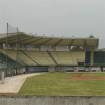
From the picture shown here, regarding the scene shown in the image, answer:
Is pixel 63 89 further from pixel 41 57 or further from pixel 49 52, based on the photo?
pixel 49 52

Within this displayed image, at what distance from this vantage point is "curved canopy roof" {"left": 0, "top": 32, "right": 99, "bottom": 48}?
6222 cm

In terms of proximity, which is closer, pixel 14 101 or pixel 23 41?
pixel 14 101

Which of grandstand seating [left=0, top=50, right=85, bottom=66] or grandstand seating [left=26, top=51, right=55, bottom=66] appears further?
grandstand seating [left=26, top=51, right=55, bottom=66]

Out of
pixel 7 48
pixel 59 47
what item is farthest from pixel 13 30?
pixel 59 47

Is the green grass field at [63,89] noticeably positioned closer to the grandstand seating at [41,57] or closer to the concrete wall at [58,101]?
the concrete wall at [58,101]

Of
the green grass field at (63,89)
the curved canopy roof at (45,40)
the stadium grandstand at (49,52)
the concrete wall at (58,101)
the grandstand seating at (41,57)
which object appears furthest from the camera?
the grandstand seating at (41,57)

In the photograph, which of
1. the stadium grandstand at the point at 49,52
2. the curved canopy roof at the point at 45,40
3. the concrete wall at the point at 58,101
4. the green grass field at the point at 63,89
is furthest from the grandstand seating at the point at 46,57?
the concrete wall at the point at 58,101

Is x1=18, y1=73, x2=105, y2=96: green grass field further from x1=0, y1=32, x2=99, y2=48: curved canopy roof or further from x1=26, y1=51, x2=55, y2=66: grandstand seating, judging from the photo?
x1=26, y1=51, x2=55, y2=66: grandstand seating

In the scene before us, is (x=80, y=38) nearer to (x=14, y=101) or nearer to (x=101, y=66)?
(x=101, y=66)

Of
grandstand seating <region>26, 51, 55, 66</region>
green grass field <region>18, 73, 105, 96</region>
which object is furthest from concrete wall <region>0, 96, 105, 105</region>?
grandstand seating <region>26, 51, 55, 66</region>

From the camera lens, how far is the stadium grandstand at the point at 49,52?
64.9 m

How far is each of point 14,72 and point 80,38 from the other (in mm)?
20912

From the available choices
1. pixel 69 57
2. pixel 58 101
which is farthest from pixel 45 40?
pixel 58 101

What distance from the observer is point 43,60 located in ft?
226
